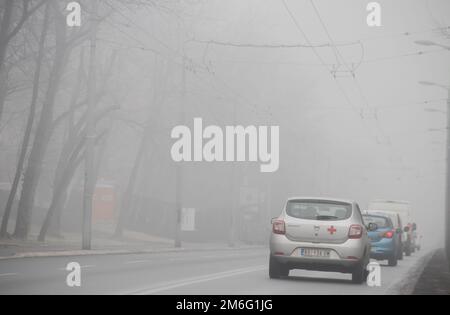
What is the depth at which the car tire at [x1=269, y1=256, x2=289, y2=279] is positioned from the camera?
20203mm

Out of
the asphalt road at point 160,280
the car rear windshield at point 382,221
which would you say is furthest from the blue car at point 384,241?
the asphalt road at point 160,280

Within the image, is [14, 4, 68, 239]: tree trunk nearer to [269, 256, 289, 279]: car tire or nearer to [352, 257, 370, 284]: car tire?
[269, 256, 289, 279]: car tire

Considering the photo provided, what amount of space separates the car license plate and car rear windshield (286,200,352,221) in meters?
0.70

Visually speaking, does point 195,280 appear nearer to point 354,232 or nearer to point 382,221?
point 354,232

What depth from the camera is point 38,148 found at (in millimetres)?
35531

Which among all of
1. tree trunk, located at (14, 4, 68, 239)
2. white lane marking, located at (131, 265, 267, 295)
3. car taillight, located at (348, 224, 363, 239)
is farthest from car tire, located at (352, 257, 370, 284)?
tree trunk, located at (14, 4, 68, 239)

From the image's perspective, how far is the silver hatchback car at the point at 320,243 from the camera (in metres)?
19.7

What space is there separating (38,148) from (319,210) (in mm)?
17125

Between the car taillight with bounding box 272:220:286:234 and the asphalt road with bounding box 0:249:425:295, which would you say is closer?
the asphalt road with bounding box 0:249:425:295

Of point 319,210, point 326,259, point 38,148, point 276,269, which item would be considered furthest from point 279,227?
point 38,148

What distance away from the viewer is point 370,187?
143500 millimetres

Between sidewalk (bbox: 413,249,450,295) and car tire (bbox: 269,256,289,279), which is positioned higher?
car tire (bbox: 269,256,289,279)

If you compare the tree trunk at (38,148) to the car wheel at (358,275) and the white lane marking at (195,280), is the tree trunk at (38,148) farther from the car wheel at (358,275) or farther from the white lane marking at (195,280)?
the car wheel at (358,275)
